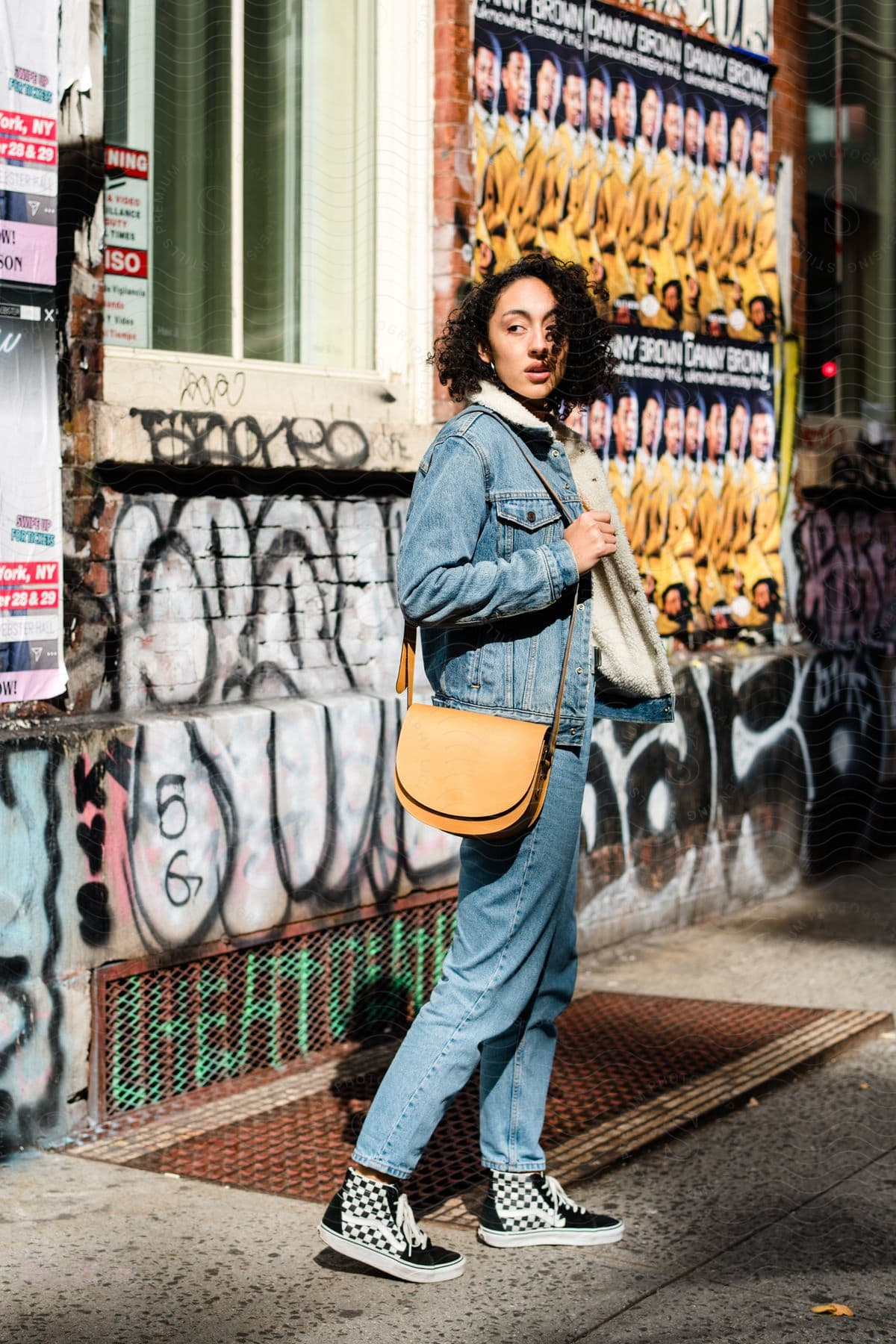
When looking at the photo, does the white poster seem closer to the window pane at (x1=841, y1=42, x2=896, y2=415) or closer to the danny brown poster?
the danny brown poster

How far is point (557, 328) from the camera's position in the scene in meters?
3.77

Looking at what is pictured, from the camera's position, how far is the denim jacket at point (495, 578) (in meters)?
3.50

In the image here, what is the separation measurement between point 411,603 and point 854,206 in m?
6.21

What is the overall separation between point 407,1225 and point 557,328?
1856mm

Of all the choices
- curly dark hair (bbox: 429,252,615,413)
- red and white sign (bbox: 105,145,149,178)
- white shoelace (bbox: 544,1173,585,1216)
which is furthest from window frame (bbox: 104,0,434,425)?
white shoelace (bbox: 544,1173,585,1216)

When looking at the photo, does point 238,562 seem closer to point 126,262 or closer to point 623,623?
point 126,262

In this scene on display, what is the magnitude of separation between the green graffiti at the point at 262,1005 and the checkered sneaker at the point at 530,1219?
1294mm

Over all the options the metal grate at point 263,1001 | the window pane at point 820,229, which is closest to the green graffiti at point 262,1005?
the metal grate at point 263,1001

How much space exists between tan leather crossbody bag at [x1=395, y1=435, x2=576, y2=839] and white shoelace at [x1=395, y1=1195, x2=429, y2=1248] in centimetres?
76

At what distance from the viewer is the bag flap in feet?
11.3

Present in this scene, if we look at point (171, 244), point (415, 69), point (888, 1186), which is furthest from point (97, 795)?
point (415, 69)

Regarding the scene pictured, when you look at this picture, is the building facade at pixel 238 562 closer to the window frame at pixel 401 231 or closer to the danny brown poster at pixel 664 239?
the window frame at pixel 401 231

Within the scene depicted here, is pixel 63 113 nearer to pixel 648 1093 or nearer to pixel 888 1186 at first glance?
pixel 648 1093

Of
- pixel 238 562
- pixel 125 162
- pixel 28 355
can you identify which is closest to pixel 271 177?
pixel 125 162
